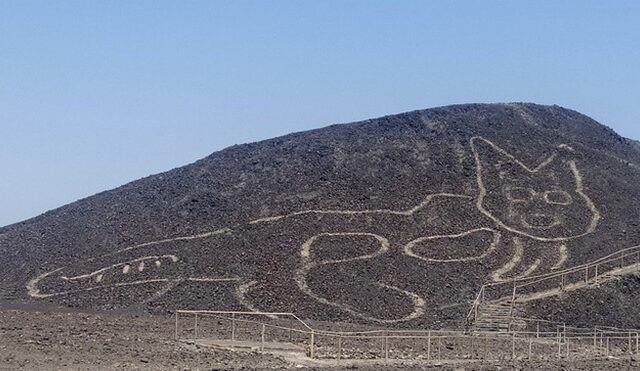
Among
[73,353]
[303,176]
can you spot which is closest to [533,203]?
[303,176]

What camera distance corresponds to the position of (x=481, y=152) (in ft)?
218

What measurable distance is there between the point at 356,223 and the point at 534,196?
34.6 ft

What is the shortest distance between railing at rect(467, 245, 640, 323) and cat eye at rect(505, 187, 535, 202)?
6823 mm

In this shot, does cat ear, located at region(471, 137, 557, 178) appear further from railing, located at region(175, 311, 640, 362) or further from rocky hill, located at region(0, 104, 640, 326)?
railing, located at region(175, 311, 640, 362)

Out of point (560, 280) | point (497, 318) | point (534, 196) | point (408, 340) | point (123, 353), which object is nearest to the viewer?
point (123, 353)

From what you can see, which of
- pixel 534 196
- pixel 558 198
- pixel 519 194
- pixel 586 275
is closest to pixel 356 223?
pixel 519 194

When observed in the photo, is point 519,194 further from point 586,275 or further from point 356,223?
point 356,223

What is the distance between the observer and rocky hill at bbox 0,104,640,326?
5275 cm

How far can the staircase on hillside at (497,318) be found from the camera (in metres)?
49.4

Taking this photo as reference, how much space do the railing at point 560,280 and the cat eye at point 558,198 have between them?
5763mm

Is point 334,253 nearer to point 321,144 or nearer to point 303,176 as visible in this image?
point 303,176

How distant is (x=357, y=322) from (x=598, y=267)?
1329 centimetres

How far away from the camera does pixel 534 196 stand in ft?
204

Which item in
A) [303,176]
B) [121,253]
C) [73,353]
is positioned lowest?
[73,353]
